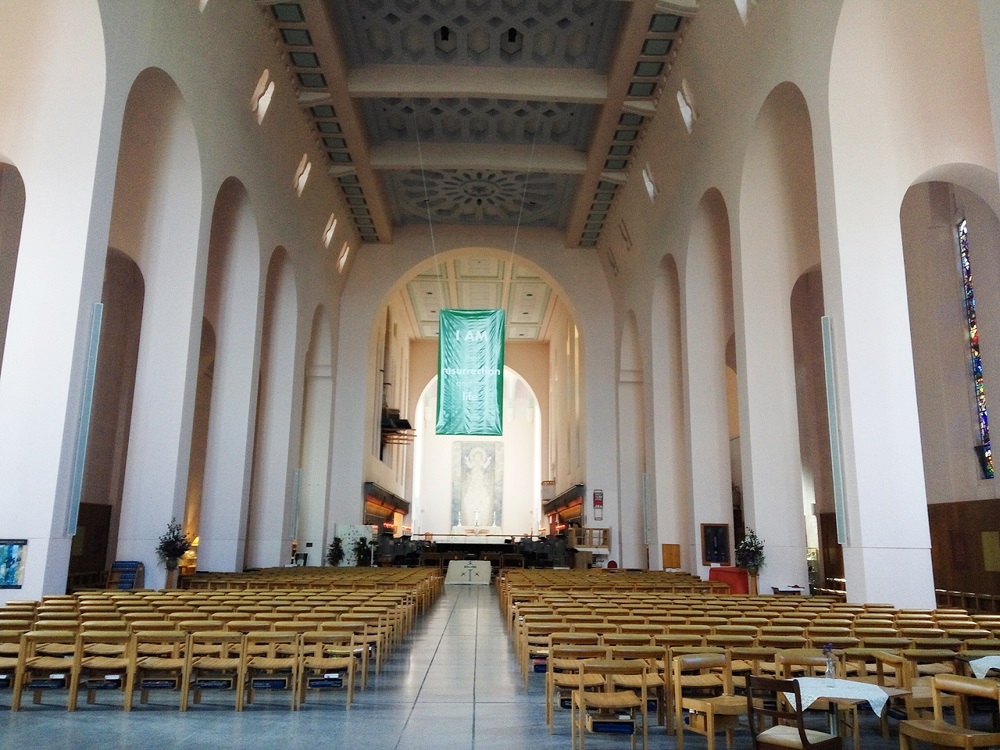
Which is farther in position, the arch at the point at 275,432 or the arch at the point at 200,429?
the arch at the point at 200,429

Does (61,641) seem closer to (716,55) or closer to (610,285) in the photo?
(716,55)

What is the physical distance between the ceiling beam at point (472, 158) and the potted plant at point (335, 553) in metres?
9.43

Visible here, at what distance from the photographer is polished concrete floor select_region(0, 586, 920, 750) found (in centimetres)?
421

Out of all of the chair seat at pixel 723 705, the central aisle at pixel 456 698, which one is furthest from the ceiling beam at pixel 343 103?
the chair seat at pixel 723 705

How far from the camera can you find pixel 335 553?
20172mm

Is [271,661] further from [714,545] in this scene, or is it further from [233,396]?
[714,545]

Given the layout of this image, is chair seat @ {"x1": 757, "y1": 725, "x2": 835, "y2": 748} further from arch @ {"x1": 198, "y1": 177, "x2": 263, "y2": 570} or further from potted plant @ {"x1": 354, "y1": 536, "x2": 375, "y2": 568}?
potted plant @ {"x1": 354, "y1": 536, "x2": 375, "y2": 568}

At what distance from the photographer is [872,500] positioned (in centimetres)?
852

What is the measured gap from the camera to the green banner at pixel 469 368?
1936 cm

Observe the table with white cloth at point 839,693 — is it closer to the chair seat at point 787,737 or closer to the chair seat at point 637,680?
the chair seat at point 787,737

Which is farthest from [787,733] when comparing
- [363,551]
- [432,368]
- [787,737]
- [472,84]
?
[432,368]

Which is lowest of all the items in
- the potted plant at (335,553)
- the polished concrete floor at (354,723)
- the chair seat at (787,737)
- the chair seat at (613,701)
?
the polished concrete floor at (354,723)

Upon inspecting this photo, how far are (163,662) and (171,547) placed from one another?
19.1 feet

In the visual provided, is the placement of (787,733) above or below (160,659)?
below
